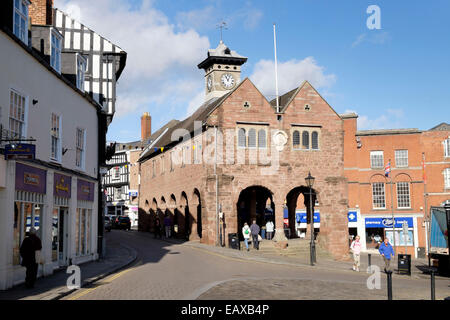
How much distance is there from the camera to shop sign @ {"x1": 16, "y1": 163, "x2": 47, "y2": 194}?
15719 mm

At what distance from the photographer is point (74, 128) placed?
22062mm

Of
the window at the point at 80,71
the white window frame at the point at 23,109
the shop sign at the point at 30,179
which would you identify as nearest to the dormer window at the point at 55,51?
the window at the point at 80,71

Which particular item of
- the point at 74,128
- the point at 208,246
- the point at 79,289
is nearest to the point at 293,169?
the point at 208,246

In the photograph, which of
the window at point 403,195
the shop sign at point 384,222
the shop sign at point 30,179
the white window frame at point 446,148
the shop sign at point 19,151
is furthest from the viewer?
the window at point 403,195

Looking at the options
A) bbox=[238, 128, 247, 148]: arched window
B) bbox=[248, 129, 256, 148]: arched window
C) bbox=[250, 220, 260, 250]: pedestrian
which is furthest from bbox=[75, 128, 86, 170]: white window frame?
bbox=[248, 129, 256, 148]: arched window

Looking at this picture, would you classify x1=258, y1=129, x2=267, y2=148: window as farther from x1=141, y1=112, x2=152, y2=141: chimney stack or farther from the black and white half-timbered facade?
x1=141, y1=112, x2=152, y2=141: chimney stack

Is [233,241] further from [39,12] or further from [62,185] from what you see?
[39,12]

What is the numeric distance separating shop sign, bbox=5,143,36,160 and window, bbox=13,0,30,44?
14.1 ft

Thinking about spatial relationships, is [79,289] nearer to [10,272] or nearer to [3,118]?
[10,272]

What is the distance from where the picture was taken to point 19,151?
47.1 ft

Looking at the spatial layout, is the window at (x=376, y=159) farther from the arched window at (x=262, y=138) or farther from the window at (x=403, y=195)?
the arched window at (x=262, y=138)

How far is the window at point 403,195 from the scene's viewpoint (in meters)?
48.1

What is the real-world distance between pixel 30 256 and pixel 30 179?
2.83 metres

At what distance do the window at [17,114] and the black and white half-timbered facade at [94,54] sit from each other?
41.9ft
